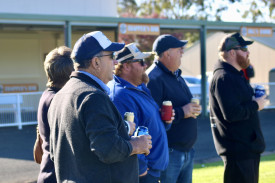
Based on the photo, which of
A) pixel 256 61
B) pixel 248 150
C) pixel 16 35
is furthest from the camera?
pixel 256 61

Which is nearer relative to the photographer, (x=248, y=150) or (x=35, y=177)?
(x=248, y=150)

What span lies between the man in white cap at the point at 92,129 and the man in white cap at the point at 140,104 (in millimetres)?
819

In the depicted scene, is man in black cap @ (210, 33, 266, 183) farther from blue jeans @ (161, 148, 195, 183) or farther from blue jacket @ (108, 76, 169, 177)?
blue jacket @ (108, 76, 169, 177)

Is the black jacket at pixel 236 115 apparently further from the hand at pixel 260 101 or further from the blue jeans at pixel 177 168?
the blue jeans at pixel 177 168

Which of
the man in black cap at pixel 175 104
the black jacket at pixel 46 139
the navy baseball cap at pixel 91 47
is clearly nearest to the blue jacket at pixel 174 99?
the man in black cap at pixel 175 104

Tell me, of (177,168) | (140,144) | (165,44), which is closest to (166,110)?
(177,168)

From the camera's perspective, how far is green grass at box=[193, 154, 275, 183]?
7027mm

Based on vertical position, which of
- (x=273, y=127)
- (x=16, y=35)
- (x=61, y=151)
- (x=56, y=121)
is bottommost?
(x=273, y=127)

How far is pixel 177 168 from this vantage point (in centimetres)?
453

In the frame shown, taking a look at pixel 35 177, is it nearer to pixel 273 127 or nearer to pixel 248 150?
pixel 248 150

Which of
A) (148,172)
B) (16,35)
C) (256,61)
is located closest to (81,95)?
(148,172)

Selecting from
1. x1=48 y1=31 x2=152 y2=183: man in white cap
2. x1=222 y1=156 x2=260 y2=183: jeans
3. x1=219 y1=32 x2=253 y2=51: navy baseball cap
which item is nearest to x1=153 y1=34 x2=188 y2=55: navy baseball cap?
x1=219 y1=32 x2=253 y2=51: navy baseball cap

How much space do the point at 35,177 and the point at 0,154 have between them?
2.58 m

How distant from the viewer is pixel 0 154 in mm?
9938
